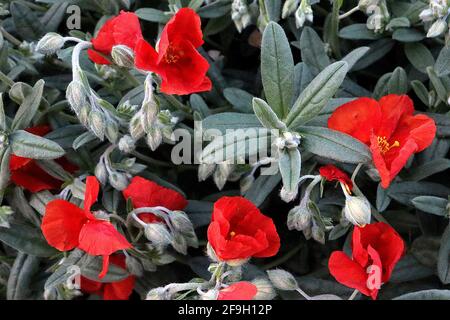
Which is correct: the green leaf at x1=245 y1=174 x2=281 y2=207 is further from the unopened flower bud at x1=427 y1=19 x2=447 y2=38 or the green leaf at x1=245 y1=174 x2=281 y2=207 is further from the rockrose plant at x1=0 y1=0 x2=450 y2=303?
the unopened flower bud at x1=427 y1=19 x2=447 y2=38

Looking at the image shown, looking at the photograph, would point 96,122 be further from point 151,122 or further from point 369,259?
point 369,259

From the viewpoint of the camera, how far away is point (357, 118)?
1400 mm

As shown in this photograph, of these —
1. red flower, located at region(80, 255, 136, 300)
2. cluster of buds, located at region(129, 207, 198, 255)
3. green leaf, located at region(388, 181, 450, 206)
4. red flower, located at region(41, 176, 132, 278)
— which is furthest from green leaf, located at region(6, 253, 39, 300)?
green leaf, located at region(388, 181, 450, 206)

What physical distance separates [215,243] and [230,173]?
26cm

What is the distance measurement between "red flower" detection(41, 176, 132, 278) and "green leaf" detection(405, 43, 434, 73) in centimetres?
82

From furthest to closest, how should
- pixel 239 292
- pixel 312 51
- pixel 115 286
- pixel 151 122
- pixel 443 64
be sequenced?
pixel 115 286, pixel 312 51, pixel 443 64, pixel 151 122, pixel 239 292

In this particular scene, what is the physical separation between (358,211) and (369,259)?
0.53 feet

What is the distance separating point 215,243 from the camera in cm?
135

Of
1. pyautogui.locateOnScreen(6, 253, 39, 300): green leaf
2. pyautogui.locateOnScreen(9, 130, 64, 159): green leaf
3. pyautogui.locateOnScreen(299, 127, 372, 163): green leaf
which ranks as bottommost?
pyautogui.locateOnScreen(6, 253, 39, 300): green leaf

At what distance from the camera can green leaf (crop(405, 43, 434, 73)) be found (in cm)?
166

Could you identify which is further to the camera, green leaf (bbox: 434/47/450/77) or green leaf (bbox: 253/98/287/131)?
green leaf (bbox: 434/47/450/77)

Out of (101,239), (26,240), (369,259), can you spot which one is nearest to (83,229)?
(101,239)

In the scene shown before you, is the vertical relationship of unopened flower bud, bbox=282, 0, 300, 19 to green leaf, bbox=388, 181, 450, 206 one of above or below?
above

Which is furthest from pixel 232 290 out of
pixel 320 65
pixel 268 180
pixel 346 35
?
pixel 346 35
